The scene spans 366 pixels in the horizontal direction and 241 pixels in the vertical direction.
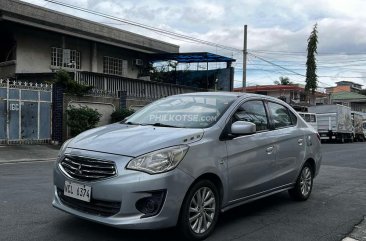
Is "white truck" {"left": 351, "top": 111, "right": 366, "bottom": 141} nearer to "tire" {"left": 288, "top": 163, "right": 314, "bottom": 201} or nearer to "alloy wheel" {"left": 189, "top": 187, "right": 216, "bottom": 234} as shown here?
"tire" {"left": 288, "top": 163, "right": 314, "bottom": 201}

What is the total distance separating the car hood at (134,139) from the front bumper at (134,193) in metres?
0.15

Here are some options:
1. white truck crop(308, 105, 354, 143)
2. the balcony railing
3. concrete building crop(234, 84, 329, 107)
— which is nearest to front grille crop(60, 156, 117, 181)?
the balcony railing

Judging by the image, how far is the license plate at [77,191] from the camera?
4648 mm

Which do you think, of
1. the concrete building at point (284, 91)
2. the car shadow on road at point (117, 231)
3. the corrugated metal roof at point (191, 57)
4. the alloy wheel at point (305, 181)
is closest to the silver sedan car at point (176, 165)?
the car shadow on road at point (117, 231)

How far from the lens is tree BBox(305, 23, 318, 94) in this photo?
1764 inches

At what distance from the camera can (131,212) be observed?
4.50 m

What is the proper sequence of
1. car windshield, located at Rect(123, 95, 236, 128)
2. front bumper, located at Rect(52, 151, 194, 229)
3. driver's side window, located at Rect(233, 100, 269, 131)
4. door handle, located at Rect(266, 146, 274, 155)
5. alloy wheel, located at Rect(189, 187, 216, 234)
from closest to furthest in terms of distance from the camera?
front bumper, located at Rect(52, 151, 194, 229)
alloy wheel, located at Rect(189, 187, 216, 234)
car windshield, located at Rect(123, 95, 236, 128)
driver's side window, located at Rect(233, 100, 269, 131)
door handle, located at Rect(266, 146, 274, 155)

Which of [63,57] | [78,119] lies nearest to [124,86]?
[63,57]

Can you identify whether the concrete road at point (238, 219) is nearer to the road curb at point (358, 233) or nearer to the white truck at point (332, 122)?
the road curb at point (358, 233)

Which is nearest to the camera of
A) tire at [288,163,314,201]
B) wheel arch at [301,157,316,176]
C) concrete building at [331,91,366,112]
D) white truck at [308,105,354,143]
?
tire at [288,163,314,201]

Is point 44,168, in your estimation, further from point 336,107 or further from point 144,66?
point 336,107

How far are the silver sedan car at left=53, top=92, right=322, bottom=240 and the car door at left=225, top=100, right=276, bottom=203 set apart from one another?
0.5 inches

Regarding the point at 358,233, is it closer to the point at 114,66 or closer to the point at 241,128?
the point at 241,128

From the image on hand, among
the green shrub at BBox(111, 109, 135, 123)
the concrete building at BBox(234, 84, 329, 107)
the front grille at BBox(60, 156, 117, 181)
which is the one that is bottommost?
the front grille at BBox(60, 156, 117, 181)
